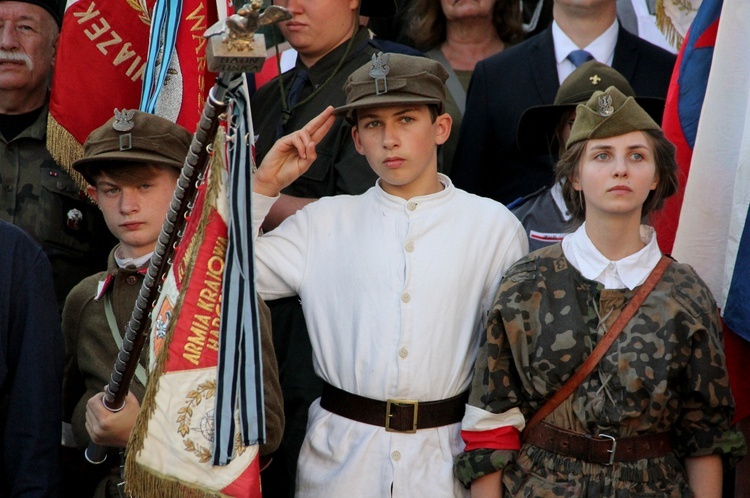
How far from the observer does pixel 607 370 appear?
4.06m

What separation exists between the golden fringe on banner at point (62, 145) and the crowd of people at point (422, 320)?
787 mm

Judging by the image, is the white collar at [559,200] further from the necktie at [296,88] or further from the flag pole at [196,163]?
the flag pole at [196,163]

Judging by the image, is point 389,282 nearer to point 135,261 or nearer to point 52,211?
point 135,261

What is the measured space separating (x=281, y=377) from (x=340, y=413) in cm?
82

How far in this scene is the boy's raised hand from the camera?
4.47 meters

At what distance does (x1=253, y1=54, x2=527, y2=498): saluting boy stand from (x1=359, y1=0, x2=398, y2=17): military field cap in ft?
4.96

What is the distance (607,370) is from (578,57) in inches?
87.8

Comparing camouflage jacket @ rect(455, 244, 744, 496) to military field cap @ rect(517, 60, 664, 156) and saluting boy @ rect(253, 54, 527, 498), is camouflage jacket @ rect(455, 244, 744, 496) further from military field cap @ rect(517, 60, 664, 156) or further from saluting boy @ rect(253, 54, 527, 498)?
military field cap @ rect(517, 60, 664, 156)

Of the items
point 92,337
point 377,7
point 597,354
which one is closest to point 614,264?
point 597,354

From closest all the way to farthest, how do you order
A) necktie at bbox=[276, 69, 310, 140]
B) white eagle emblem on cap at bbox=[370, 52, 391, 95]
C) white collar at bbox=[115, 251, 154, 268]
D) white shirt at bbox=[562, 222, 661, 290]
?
1. white shirt at bbox=[562, 222, 661, 290]
2. white eagle emblem on cap at bbox=[370, 52, 391, 95]
3. white collar at bbox=[115, 251, 154, 268]
4. necktie at bbox=[276, 69, 310, 140]

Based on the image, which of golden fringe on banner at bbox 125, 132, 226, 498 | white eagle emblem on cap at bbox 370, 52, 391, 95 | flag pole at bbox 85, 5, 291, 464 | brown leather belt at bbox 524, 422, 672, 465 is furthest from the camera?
white eagle emblem on cap at bbox 370, 52, 391, 95

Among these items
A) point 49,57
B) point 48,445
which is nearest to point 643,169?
point 48,445

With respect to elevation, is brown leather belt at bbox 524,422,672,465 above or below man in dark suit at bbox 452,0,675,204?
below

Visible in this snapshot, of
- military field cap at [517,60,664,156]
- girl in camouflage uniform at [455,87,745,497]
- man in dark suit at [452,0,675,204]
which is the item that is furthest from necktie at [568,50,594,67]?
girl in camouflage uniform at [455,87,745,497]
